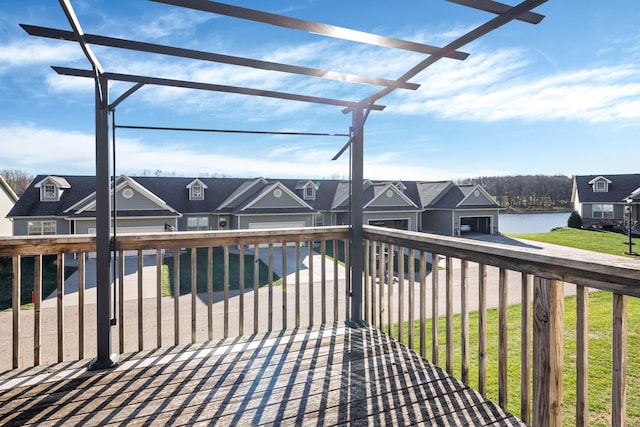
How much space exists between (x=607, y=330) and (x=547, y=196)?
2.74 m

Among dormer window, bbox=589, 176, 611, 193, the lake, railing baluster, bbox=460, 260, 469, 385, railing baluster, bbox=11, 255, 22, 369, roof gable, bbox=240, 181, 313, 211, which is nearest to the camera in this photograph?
railing baluster, bbox=460, 260, 469, 385

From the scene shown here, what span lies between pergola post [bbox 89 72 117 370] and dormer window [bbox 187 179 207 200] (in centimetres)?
1565

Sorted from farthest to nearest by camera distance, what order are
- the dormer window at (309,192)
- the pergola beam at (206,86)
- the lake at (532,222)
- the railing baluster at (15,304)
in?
the dormer window at (309,192) < the lake at (532,222) < the railing baluster at (15,304) < the pergola beam at (206,86)

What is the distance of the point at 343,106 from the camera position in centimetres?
282

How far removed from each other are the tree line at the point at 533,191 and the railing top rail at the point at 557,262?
506cm

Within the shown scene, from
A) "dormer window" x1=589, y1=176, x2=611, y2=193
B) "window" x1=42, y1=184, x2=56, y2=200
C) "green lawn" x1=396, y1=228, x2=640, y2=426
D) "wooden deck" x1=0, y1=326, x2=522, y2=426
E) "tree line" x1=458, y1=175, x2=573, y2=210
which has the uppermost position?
"dormer window" x1=589, y1=176, x2=611, y2=193

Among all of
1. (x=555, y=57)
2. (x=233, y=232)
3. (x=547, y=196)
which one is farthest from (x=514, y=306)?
(x=233, y=232)

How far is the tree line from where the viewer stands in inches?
253

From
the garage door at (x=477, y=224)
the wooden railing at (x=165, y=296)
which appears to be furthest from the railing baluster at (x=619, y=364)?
the garage door at (x=477, y=224)

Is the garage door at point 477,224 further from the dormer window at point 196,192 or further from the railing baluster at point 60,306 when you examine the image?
the railing baluster at point 60,306

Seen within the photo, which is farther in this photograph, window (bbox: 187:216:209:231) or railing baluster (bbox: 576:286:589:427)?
window (bbox: 187:216:209:231)

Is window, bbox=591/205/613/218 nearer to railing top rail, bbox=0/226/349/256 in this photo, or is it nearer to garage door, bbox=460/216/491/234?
garage door, bbox=460/216/491/234

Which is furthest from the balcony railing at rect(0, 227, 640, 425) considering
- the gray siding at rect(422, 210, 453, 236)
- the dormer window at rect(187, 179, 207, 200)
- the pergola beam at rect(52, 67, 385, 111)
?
the gray siding at rect(422, 210, 453, 236)

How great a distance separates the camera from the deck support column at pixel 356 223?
9.46 ft
